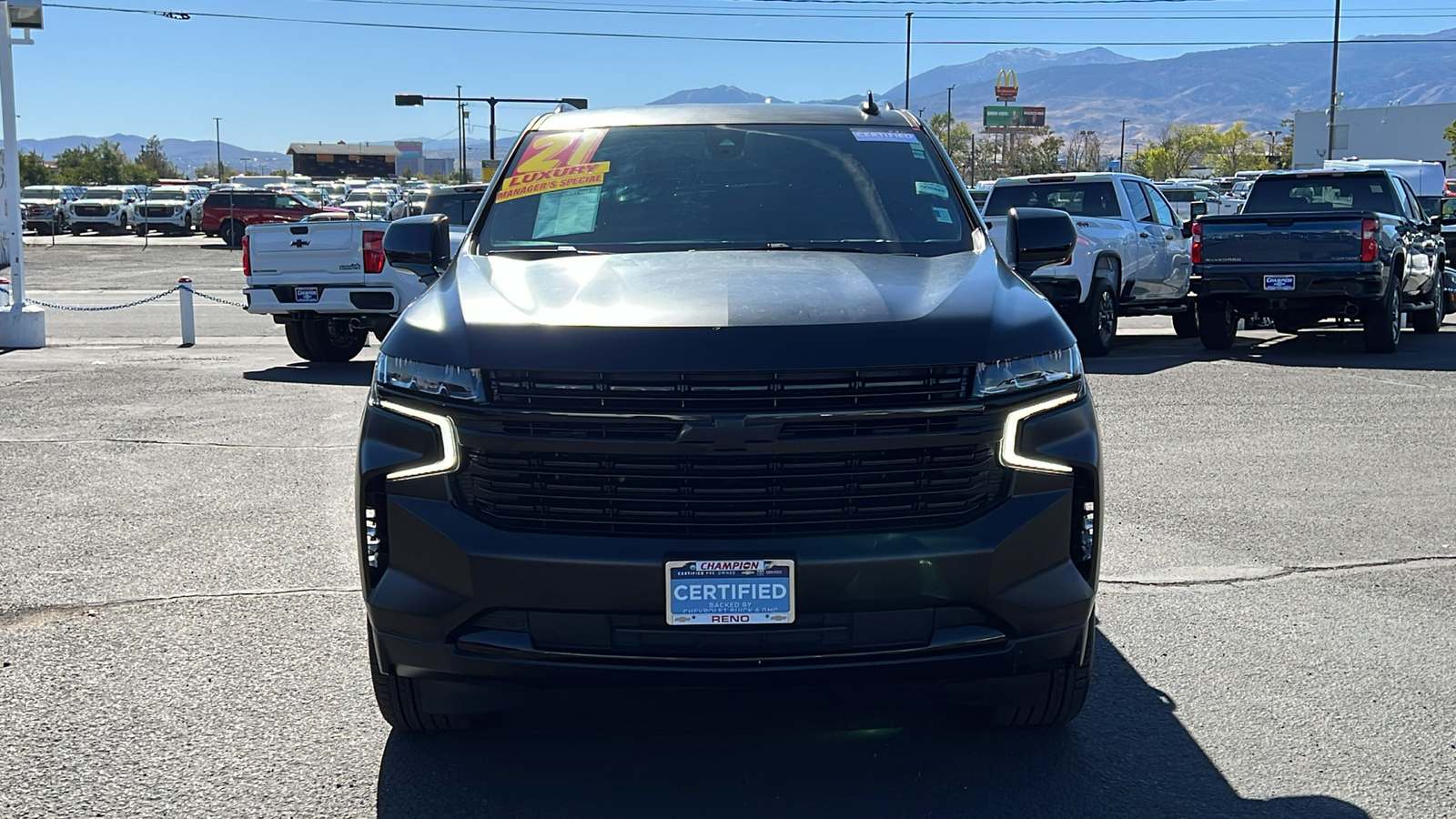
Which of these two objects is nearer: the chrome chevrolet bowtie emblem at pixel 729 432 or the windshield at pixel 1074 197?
the chrome chevrolet bowtie emblem at pixel 729 432

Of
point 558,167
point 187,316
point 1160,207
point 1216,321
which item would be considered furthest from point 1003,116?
point 558,167

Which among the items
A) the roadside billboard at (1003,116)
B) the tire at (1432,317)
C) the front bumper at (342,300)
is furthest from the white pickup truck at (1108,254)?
the roadside billboard at (1003,116)

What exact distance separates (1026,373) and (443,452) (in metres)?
1.47

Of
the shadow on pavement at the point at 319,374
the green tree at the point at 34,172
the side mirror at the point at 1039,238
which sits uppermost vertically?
the green tree at the point at 34,172

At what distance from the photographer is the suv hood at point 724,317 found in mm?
3518

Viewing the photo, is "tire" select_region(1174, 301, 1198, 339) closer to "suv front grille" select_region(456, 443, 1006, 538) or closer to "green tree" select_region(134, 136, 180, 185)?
"suv front grille" select_region(456, 443, 1006, 538)

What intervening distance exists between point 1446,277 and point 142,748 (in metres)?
18.2

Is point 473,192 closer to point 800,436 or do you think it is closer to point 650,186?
point 650,186

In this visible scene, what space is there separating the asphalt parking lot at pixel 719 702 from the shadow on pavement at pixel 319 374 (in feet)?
10.5

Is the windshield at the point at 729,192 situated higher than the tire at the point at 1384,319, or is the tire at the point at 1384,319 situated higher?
the windshield at the point at 729,192

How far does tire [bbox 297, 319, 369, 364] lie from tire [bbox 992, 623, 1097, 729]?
37.3ft

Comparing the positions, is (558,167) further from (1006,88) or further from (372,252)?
(1006,88)

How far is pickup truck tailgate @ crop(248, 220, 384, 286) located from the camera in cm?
1378

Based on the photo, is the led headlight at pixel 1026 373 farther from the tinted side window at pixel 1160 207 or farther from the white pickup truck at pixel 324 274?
the tinted side window at pixel 1160 207
